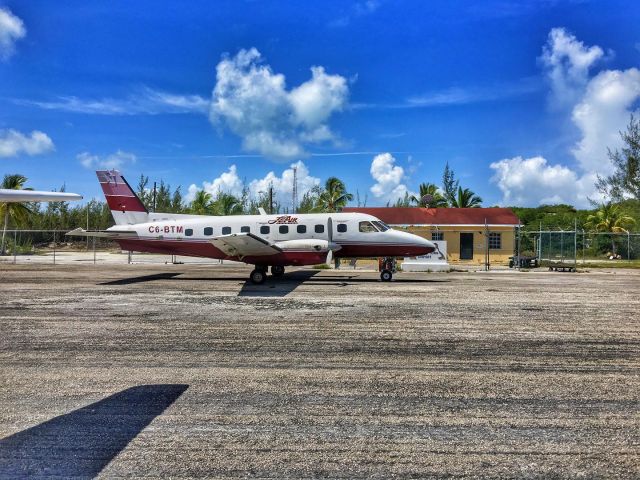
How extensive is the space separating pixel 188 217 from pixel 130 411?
16366 millimetres

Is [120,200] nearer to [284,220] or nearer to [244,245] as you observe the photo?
[244,245]

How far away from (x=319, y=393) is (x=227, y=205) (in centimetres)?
5566

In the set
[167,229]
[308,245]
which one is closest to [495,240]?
[308,245]

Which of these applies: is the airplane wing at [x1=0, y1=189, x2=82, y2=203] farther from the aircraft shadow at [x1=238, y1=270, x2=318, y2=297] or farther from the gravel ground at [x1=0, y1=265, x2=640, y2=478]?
the aircraft shadow at [x1=238, y1=270, x2=318, y2=297]

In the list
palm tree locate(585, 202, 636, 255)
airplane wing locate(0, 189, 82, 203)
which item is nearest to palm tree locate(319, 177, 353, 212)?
palm tree locate(585, 202, 636, 255)

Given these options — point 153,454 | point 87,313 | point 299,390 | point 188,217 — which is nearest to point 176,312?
point 87,313

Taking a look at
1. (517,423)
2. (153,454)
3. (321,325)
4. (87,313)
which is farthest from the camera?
(87,313)

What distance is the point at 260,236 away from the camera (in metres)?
19.1

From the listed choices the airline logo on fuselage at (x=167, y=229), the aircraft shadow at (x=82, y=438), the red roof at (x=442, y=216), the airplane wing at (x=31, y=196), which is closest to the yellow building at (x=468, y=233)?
the red roof at (x=442, y=216)

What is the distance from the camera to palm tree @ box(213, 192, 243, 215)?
58156 millimetres

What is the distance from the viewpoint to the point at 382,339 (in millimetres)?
8062

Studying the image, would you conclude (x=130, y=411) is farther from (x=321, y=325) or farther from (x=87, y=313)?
(x=87, y=313)

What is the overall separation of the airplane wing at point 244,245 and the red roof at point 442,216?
1751cm

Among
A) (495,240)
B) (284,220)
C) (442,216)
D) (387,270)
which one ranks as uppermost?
(442,216)
